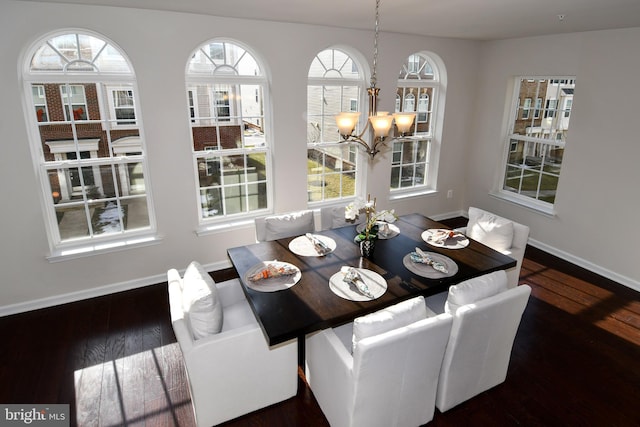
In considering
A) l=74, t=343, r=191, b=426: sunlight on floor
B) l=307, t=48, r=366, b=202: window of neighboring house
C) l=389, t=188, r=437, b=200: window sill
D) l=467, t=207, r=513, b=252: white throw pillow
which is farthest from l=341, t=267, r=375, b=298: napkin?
l=389, t=188, r=437, b=200: window sill

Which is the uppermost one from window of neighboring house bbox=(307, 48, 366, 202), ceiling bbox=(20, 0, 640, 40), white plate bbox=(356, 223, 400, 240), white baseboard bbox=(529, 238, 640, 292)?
ceiling bbox=(20, 0, 640, 40)

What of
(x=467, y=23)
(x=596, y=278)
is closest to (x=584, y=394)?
(x=596, y=278)

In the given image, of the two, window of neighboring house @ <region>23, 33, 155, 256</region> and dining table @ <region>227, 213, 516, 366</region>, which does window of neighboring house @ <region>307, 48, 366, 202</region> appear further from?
window of neighboring house @ <region>23, 33, 155, 256</region>

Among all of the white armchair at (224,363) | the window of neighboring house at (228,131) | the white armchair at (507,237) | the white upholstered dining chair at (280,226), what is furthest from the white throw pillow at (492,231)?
the window of neighboring house at (228,131)

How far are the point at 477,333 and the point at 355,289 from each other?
83cm

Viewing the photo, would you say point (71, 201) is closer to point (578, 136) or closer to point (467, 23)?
point (467, 23)

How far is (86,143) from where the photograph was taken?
12.3ft

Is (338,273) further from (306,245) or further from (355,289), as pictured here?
(306,245)

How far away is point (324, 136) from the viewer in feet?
16.2

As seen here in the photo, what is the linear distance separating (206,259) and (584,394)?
12.4 feet

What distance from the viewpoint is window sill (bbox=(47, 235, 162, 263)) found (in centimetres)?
375

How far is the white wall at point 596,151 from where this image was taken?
408 centimetres

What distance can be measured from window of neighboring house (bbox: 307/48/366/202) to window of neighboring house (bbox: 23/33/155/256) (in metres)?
2.01

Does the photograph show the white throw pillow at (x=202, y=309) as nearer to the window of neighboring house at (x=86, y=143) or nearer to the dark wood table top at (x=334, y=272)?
the dark wood table top at (x=334, y=272)
